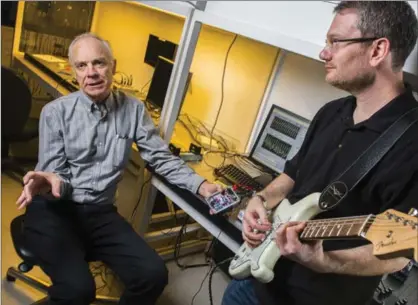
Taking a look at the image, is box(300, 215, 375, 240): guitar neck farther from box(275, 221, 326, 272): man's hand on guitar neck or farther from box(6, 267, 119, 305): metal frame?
box(6, 267, 119, 305): metal frame

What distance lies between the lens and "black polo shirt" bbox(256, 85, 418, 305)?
90 centimetres

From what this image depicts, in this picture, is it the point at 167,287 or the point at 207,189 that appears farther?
the point at 167,287

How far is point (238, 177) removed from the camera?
1738mm

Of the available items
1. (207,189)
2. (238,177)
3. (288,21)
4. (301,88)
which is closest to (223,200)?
(207,189)

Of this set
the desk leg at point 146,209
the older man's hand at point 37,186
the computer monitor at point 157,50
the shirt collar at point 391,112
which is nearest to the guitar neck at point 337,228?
the shirt collar at point 391,112

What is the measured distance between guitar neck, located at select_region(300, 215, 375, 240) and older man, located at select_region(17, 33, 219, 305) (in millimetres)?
642

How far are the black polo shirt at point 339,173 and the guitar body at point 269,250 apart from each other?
0.04 metres

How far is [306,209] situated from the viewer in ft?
3.44

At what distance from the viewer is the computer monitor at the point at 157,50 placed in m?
2.57

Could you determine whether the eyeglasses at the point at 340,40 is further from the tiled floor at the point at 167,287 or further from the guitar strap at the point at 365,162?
the tiled floor at the point at 167,287

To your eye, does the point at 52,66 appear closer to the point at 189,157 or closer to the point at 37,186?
the point at 189,157

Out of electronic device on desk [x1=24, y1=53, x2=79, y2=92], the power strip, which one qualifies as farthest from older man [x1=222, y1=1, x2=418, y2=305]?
electronic device on desk [x1=24, y1=53, x2=79, y2=92]

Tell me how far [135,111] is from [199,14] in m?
0.50

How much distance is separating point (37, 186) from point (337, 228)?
3.48 feet
